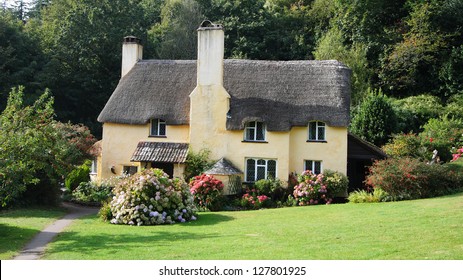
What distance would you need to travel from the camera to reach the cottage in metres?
29.1

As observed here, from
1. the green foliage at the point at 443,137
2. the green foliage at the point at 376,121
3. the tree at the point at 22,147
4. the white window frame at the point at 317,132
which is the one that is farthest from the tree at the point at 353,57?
the tree at the point at 22,147

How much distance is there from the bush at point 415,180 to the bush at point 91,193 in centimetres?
1427

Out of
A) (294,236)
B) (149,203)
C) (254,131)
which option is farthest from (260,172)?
(294,236)

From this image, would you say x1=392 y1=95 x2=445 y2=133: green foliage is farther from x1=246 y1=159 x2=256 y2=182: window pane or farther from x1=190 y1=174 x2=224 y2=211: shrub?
x1=190 y1=174 x2=224 y2=211: shrub

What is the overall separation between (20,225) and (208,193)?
941cm

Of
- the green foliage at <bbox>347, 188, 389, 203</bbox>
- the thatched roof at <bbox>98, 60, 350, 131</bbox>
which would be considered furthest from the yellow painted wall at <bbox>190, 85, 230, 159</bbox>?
the green foliage at <bbox>347, 188, 389, 203</bbox>

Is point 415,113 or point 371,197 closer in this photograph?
point 371,197

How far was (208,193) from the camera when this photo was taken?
2667 centimetres

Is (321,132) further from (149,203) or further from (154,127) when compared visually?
(149,203)

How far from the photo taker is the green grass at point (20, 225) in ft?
52.6

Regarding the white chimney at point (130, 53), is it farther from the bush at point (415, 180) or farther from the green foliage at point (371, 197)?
the bush at point (415, 180)

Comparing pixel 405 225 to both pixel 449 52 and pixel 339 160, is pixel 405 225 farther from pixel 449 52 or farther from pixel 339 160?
pixel 449 52

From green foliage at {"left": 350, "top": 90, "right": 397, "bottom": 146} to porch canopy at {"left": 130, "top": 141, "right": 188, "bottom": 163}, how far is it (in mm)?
12545

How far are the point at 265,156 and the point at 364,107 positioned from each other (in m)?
9.66
